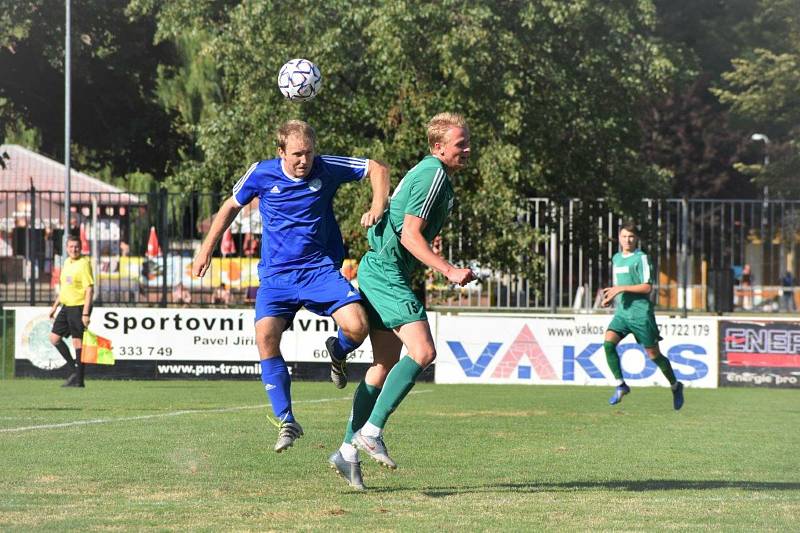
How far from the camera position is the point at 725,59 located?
61719mm

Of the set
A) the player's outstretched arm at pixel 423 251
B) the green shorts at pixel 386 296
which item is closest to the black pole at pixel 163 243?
the green shorts at pixel 386 296

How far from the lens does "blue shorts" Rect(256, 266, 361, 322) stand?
7.86m

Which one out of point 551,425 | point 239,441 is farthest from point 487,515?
point 551,425

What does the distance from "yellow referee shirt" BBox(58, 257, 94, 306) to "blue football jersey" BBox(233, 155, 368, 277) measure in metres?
10.7

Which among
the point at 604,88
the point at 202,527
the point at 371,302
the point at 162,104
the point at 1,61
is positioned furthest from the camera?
the point at 162,104

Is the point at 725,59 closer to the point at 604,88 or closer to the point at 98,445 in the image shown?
the point at 604,88

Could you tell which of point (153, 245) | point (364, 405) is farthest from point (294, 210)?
point (153, 245)

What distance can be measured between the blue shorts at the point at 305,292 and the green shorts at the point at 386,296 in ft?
0.31

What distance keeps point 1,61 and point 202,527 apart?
31169mm

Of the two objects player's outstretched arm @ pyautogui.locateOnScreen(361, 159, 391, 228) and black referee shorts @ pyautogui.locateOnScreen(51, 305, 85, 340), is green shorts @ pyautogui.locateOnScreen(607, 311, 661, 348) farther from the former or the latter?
player's outstretched arm @ pyautogui.locateOnScreen(361, 159, 391, 228)

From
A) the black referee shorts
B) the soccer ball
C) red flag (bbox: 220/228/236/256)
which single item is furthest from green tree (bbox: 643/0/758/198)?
the soccer ball

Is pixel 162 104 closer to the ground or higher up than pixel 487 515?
higher up

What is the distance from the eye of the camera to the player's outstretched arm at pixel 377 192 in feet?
24.7

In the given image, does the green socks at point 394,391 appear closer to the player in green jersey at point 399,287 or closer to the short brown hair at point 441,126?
the player in green jersey at point 399,287
